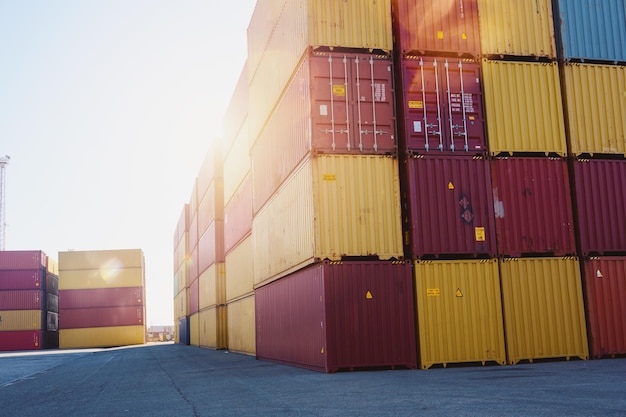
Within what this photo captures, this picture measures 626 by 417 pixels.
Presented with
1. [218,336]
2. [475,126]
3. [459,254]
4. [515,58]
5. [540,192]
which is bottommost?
[218,336]

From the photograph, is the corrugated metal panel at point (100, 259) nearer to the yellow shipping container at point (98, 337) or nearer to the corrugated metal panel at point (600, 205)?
the yellow shipping container at point (98, 337)

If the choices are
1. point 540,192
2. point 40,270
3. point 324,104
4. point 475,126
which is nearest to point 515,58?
point 475,126

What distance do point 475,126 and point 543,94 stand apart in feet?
7.59

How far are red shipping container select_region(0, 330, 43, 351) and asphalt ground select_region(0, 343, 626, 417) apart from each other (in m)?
49.5

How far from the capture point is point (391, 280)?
14914 millimetres

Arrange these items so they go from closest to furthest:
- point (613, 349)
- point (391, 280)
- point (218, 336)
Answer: point (391, 280) → point (613, 349) → point (218, 336)

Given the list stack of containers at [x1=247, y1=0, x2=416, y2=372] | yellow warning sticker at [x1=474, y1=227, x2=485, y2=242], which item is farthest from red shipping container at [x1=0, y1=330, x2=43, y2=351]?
yellow warning sticker at [x1=474, y1=227, x2=485, y2=242]

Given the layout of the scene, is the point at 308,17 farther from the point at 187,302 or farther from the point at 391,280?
the point at 187,302

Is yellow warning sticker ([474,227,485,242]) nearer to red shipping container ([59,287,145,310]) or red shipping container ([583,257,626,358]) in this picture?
red shipping container ([583,257,626,358])

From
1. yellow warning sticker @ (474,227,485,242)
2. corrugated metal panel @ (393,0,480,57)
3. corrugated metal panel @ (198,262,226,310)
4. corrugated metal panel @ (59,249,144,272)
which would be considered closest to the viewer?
yellow warning sticker @ (474,227,485,242)

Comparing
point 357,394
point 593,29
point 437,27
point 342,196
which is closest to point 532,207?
point 342,196

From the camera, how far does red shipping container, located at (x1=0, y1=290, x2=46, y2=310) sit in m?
59.9

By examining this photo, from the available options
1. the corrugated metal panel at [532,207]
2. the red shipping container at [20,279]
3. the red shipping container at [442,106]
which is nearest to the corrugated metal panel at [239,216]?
the red shipping container at [442,106]

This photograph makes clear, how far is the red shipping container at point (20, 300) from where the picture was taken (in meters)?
59.9
